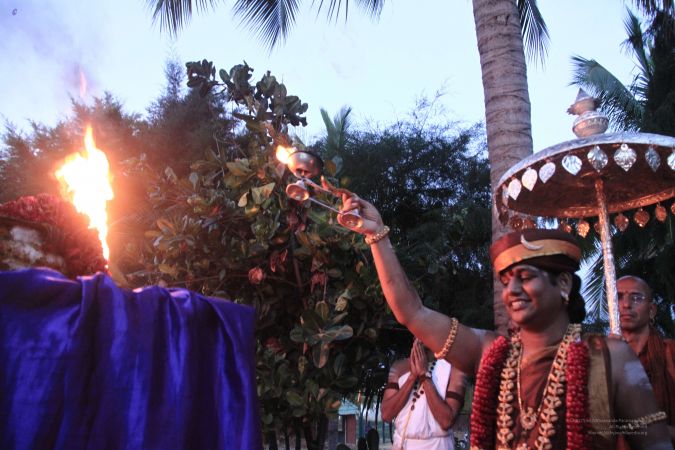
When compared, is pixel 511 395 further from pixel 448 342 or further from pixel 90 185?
pixel 90 185

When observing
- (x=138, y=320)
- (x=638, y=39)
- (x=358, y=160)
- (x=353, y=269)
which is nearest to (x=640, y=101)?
(x=638, y=39)

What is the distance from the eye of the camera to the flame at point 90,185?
238cm

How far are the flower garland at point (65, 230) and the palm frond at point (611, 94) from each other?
54.7 ft

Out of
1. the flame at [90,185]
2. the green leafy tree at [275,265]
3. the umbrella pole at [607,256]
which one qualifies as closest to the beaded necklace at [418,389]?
the green leafy tree at [275,265]

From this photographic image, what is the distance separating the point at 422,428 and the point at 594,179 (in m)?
2.31

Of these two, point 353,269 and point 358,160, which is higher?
point 358,160

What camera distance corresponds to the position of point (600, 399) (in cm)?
237

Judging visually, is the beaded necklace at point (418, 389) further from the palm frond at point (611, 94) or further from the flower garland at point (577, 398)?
the palm frond at point (611, 94)

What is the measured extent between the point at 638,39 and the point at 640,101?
2189 millimetres

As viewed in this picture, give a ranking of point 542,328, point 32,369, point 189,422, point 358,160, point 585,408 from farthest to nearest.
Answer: point 358,160 < point 542,328 < point 585,408 < point 189,422 < point 32,369

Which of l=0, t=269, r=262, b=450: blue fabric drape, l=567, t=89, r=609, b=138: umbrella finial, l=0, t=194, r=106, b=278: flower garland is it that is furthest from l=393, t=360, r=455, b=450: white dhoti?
l=0, t=194, r=106, b=278: flower garland

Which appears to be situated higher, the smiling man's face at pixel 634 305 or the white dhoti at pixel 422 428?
the smiling man's face at pixel 634 305

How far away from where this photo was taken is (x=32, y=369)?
1735mm

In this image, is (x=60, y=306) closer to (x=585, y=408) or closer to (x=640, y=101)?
(x=585, y=408)
